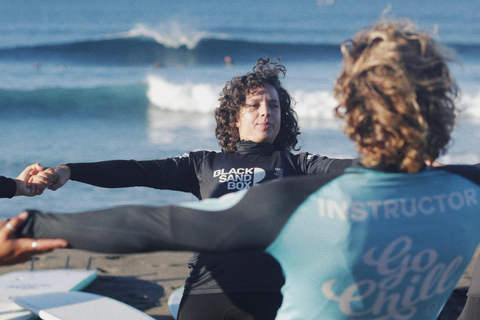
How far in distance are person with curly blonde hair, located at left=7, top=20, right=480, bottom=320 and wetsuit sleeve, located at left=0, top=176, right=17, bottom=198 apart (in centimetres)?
128

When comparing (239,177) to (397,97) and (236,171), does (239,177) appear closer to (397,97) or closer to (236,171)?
(236,171)

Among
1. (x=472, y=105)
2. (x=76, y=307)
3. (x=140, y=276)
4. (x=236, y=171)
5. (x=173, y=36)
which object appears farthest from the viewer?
(x=173, y=36)

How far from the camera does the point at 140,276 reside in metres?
5.09

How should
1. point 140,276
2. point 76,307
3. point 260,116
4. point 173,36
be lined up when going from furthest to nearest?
point 173,36 < point 140,276 < point 76,307 < point 260,116

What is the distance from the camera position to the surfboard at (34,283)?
4.16 metres

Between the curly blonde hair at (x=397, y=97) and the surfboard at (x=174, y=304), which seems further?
the surfboard at (x=174, y=304)

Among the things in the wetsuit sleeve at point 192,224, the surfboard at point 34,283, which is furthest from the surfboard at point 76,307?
the wetsuit sleeve at point 192,224

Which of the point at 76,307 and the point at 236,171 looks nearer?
the point at 236,171

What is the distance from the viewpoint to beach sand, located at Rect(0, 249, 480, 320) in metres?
4.51

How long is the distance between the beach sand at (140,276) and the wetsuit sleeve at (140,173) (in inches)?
74.9

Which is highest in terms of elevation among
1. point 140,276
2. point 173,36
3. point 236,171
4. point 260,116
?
point 173,36

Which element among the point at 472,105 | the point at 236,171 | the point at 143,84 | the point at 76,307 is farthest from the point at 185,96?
the point at 236,171

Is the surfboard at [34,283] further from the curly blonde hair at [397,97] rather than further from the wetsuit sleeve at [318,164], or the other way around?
the curly blonde hair at [397,97]

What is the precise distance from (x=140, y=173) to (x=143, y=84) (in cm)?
1533
